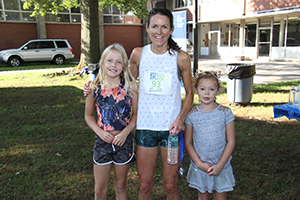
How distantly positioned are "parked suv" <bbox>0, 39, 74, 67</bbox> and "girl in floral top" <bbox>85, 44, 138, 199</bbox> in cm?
1780

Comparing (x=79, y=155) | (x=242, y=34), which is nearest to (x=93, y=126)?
(x=79, y=155)

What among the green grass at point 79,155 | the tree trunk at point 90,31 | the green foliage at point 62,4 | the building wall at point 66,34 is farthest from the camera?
the building wall at point 66,34

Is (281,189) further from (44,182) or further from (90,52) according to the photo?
(90,52)

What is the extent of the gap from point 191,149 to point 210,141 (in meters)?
0.19

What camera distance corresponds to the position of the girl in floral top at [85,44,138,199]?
7.93 ft

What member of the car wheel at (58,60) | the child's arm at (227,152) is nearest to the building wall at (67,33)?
the car wheel at (58,60)

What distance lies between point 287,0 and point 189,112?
1868 cm

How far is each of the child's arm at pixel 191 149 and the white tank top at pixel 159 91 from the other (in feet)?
0.63

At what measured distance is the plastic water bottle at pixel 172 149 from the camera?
232 cm

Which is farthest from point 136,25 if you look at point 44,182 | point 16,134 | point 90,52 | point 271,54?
point 44,182

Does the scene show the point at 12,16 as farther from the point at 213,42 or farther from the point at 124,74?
the point at 124,74

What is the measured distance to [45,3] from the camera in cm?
1373

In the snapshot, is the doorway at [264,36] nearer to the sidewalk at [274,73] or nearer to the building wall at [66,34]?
the sidewalk at [274,73]

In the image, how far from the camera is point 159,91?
2367mm
